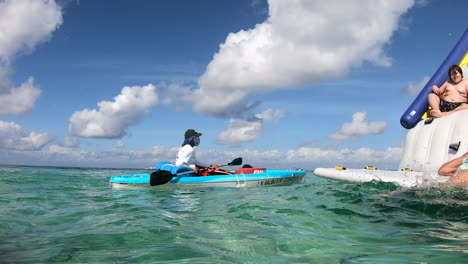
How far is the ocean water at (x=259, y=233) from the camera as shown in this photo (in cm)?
272

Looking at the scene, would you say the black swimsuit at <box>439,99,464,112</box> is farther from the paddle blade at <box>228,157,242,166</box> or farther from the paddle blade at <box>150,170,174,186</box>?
the paddle blade at <box>150,170,174,186</box>

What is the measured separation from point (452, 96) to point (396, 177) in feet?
11.7

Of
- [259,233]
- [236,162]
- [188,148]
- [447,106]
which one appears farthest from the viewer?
[236,162]

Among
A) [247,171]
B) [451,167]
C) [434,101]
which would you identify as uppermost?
[434,101]

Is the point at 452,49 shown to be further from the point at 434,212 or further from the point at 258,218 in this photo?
the point at 258,218

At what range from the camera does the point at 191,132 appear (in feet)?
34.4

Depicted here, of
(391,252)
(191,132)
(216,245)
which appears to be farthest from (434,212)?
(191,132)

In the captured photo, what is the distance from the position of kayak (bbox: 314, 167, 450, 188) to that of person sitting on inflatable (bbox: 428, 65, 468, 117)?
214cm

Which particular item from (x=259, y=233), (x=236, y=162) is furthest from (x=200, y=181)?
(x=259, y=233)

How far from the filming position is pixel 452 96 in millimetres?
8836

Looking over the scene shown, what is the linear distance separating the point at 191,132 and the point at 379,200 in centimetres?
639

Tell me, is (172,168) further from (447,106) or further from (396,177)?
(447,106)

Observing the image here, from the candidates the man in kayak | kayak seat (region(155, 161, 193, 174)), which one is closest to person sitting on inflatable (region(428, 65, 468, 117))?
the man in kayak

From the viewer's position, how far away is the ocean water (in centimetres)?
272
